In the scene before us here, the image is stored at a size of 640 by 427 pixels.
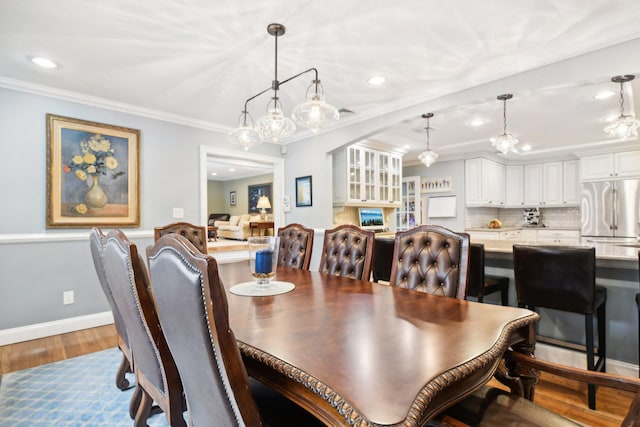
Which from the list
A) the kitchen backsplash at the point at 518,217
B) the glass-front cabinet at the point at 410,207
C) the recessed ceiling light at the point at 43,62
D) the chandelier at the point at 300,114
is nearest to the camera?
the chandelier at the point at 300,114

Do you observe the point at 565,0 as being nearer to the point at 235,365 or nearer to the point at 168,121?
the point at 235,365

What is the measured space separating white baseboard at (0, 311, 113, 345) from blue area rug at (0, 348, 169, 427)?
811 mm

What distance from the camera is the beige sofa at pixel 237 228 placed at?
9117 mm

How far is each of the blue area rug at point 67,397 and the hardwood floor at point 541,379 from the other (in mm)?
245

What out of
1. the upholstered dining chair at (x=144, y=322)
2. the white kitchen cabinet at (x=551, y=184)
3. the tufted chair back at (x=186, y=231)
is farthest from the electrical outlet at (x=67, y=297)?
the white kitchen cabinet at (x=551, y=184)

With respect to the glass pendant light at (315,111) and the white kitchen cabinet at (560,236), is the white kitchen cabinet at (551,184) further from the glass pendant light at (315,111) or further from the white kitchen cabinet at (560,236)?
the glass pendant light at (315,111)

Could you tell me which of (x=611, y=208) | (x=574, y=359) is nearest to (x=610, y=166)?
(x=611, y=208)

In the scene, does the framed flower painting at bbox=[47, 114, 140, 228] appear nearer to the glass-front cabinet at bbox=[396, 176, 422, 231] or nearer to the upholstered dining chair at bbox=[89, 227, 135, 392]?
the upholstered dining chair at bbox=[89, 227, 135, 392]

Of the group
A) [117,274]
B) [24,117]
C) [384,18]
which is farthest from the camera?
[24,117]

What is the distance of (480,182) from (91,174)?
596cm

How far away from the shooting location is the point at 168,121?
3.87 m

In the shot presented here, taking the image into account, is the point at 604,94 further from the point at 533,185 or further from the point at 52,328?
the point at 52,328

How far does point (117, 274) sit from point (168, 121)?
313 centimetres

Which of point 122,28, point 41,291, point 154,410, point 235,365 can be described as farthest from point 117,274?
point 41,291
